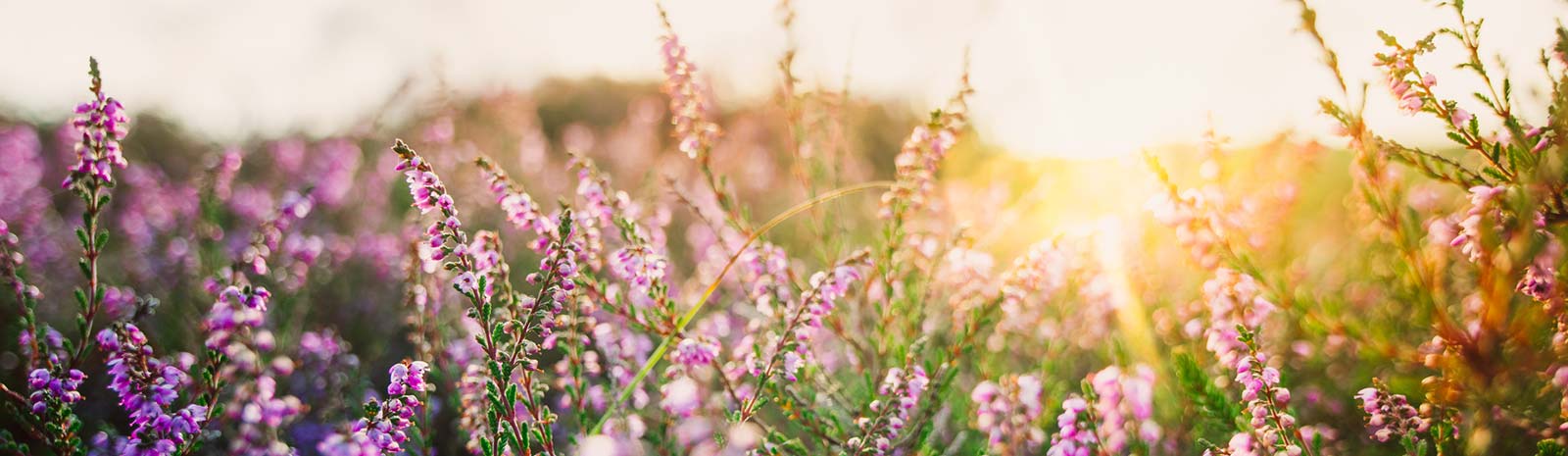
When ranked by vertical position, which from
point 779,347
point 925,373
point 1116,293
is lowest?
point 779,347

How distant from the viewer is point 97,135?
1986mm

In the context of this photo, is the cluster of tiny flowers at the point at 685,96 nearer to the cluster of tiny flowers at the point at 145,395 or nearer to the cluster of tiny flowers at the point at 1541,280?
the cluster of tiny flowers at the point at 145,395

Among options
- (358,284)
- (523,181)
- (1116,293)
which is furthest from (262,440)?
(523,181)

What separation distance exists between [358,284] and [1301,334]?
5572 millimetres

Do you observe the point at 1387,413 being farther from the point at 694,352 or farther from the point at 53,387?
the point at 53,387

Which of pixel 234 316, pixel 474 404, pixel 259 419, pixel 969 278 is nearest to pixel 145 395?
pixel 259 419

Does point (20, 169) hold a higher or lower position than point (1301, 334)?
higher

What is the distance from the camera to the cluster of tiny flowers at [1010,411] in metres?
2.24

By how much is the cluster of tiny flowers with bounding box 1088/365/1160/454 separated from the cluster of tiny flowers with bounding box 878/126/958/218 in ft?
2.69

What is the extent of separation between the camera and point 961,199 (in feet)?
19.9

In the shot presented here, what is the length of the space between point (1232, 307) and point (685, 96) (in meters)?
1.80

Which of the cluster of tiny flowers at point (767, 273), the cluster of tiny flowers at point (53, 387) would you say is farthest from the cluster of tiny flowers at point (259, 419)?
the cluster of tiny flowers at point (767, 273)

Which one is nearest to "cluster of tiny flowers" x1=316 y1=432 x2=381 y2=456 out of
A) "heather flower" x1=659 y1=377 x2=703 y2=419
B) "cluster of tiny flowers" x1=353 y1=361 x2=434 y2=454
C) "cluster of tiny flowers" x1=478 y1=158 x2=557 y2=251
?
"cluster of tiny flowers" x1=353 y1=361 x2=434 y2=454

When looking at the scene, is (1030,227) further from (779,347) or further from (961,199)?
(779,347)
